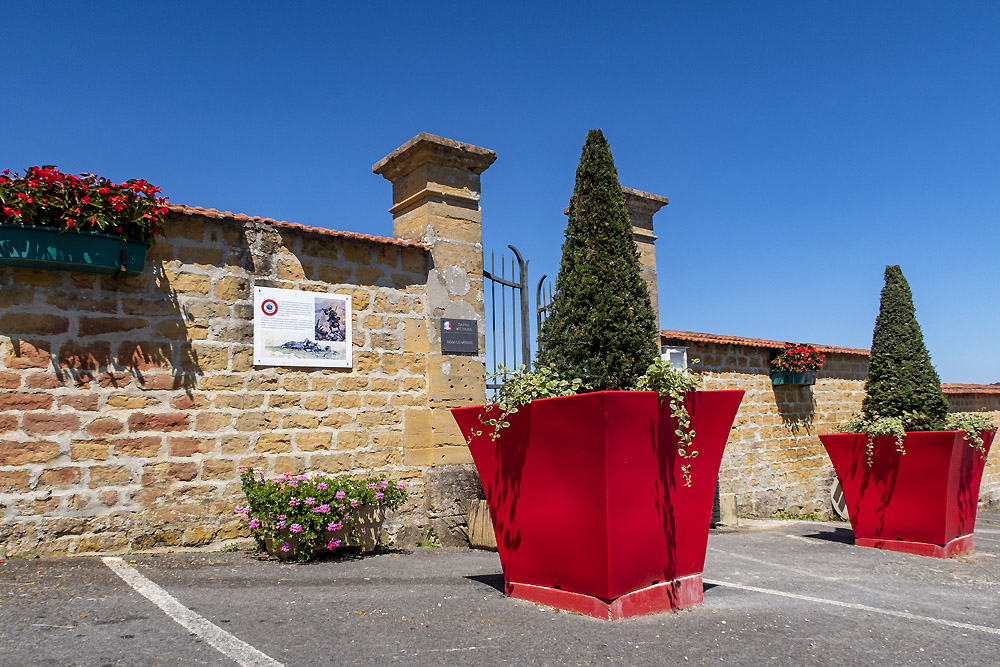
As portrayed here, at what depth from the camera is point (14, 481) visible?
14.7ft

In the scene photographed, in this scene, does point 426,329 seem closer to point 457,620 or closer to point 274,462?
point 274,462

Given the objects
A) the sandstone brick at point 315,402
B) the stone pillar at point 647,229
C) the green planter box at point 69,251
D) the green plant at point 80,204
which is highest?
the stone pillar at point 647,229

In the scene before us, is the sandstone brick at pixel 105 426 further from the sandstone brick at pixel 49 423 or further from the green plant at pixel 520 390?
the green plant at pixel 520 390

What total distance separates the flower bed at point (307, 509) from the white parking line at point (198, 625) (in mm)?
1002

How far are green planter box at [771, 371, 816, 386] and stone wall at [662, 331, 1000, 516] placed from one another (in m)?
0.10

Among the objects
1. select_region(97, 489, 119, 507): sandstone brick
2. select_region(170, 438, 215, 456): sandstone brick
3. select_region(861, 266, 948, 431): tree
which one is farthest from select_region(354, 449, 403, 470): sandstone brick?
select_region(861, 266, 948, 431): tree

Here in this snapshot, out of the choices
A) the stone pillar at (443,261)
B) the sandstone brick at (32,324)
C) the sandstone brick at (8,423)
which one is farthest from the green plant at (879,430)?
the sandstone brick at (8,423)

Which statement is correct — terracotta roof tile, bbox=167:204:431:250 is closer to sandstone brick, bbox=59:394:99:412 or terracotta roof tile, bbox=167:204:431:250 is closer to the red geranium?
sandstone brick, bbox=59:394:99:412

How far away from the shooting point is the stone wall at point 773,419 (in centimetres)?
909

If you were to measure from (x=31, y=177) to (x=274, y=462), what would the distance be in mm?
2471

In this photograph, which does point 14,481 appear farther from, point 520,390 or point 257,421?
point 520,390

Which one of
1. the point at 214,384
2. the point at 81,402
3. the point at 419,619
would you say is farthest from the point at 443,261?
the point at 419,619

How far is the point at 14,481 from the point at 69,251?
1462mm

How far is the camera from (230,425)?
17.3 feet
